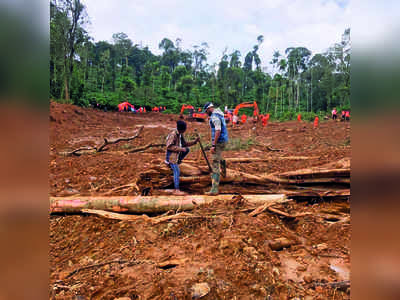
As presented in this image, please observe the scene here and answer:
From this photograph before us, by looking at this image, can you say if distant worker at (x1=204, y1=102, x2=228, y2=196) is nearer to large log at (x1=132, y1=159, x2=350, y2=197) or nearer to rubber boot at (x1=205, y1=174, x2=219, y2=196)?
rubber boot at (x1=205, y1=174, x2=219, y2=196)

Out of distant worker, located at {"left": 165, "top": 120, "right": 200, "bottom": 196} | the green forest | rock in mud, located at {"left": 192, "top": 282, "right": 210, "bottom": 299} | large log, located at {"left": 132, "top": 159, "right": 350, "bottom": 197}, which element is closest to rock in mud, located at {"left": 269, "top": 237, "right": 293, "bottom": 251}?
rock in mud, located at {"left": 192, "top": 282, "right": 210, "bottom": 299}

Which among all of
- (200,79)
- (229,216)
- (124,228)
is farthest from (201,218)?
(200,79)

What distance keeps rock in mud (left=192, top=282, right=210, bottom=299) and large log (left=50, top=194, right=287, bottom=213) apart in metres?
1.63

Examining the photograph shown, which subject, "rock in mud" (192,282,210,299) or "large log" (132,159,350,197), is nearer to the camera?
"rock in mud" (192,282,210,299)

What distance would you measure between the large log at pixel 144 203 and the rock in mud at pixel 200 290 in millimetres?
1632

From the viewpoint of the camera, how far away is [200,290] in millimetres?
2344

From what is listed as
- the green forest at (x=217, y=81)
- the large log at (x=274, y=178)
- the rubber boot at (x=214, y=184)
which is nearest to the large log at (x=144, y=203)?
the rubber boot at (x=214, y=184)

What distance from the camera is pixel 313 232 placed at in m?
3.69

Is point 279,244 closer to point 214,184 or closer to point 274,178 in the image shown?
point 214,184

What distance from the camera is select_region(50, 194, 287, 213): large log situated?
402cm

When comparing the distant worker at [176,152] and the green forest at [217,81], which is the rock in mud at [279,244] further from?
the green forest at [217,81]

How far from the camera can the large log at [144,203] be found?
4.02 metres

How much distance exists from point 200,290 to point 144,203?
2002mm
